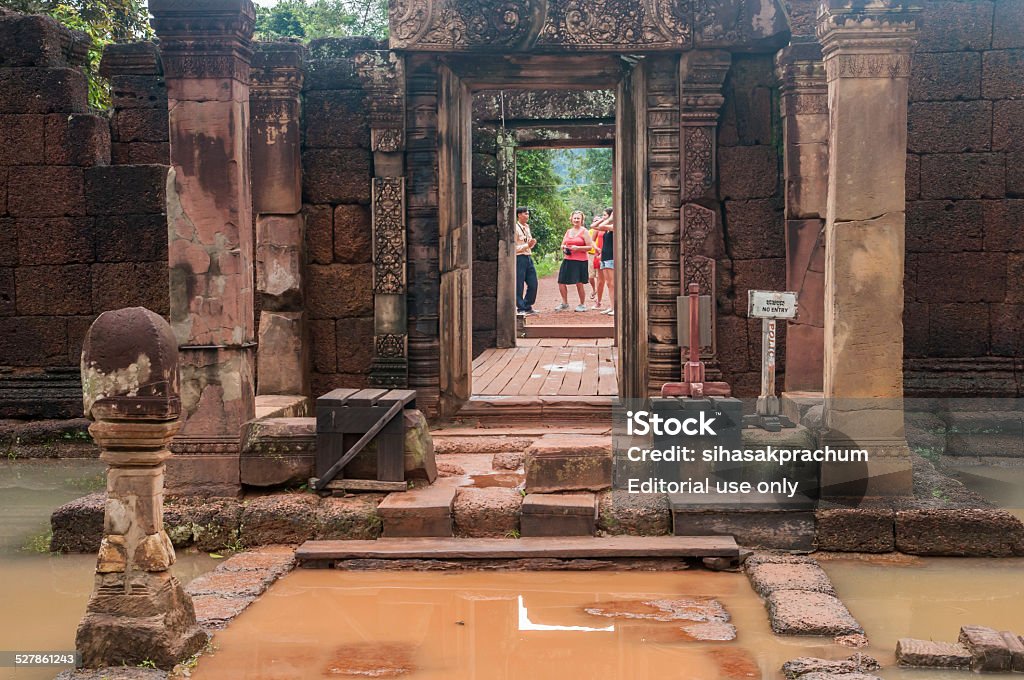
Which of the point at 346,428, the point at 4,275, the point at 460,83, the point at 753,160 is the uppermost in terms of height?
the point at 460,83

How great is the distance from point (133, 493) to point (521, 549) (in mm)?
2219

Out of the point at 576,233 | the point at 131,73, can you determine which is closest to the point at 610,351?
the point at 576,233

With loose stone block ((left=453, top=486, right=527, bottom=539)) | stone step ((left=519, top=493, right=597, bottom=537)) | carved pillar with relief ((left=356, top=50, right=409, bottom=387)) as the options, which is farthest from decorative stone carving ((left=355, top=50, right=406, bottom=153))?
stone step ((left=519, top=493, right=597, bottom=537))

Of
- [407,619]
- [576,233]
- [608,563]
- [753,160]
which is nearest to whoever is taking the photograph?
[407,619]

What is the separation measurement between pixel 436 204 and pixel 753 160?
8.08 feet

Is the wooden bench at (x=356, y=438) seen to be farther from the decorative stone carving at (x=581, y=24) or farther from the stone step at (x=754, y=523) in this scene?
the decorative stone carving at (x=581, y=24)

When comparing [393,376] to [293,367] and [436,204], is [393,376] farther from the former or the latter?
[436,204]

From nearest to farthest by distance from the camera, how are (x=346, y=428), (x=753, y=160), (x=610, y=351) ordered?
(x=346, y=428)
(x=753, y=160)
(x=610, y=351)

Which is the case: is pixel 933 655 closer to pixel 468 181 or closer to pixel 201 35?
pixel 201 35

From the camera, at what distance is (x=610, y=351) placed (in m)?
13.5

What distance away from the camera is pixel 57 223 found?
9.98m

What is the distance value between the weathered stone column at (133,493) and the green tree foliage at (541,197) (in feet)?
52.6

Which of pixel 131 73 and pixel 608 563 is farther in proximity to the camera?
pixel 131 73

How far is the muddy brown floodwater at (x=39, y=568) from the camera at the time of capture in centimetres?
511
